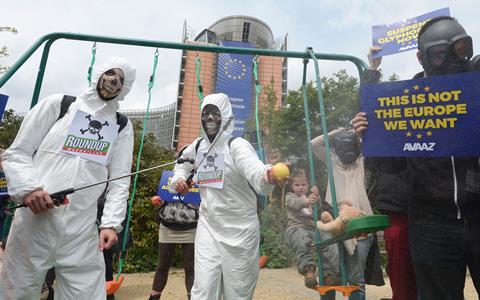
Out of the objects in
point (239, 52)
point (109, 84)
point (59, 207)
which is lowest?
point (59, 207)

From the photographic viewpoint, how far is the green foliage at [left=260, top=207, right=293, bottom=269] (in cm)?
767

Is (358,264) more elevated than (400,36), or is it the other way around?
(400,36)

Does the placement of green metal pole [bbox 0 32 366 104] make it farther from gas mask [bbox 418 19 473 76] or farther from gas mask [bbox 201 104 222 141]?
gas mask [bbox 418 19 473 76]

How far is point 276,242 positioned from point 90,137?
20.2ft

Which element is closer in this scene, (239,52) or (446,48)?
(446,48)

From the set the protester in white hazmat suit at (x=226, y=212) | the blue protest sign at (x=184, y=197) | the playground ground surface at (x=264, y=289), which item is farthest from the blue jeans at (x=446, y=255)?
the playground ground surface at (x=264, y=289)

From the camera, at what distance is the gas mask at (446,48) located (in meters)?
2.03

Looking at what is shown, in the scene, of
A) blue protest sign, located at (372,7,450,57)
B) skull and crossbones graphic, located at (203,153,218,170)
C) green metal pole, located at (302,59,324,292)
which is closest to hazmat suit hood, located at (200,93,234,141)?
skull and crossbones graphic, located at (203,153,218,170)

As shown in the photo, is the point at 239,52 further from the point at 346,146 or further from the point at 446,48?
the point at 446,48

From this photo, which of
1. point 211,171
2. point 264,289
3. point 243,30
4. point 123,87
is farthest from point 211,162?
point 243,30

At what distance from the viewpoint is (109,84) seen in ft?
8.14

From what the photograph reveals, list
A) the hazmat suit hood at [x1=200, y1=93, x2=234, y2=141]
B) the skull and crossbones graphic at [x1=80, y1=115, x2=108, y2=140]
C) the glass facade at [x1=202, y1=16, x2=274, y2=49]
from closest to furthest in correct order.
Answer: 1. the skull and crossbones graphic at [x1=80, y1=115, x2=108, y2=140]
2. the hazmat suit hood at [x1=200, y1=93, x2=234, y2=141]
3. the glass facade at [x1=202, y1=16, x2=274, y2=49]

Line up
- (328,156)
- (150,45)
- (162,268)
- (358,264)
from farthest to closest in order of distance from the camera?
(162,268), (150,45), (358,264), (328,156)

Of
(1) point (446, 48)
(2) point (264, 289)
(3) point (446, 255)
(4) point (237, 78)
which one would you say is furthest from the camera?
(4) point (237, 78)
